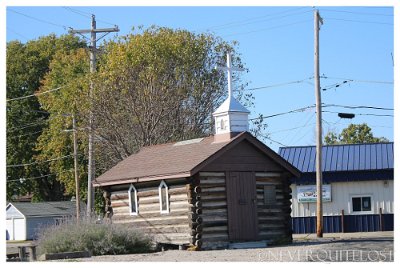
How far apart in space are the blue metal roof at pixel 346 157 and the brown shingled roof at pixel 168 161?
10567mm

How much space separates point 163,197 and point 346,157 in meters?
14.7

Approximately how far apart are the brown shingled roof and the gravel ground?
2.89 meters

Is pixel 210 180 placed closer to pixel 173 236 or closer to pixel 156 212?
pixel 173 236

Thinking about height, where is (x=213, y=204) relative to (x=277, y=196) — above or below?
below

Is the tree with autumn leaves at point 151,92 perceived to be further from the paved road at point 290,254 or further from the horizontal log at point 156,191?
the paved road at point 290,254

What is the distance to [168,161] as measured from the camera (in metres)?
29.2

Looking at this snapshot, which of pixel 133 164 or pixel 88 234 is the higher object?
pixel 133 164

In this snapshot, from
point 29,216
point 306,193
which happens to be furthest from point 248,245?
point 29,216

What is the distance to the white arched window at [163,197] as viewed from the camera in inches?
1122

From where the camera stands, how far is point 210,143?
2927 centimetres

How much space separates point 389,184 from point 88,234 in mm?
18204
